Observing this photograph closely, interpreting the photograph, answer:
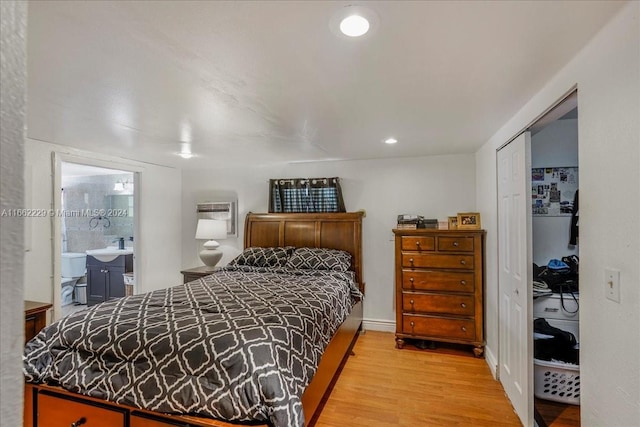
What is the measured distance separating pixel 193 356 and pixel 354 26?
173 cm

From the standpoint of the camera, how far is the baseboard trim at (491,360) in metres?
2.75

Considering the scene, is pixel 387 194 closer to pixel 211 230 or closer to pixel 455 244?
pixel 455 244

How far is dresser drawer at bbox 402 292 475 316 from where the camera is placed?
3.21m

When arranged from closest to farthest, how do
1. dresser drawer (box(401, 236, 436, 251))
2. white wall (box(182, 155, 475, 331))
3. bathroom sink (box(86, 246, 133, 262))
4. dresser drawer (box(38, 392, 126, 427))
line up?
dresser drawer (box(38, 392, 126, 427)), dresser drawer (box(401, 236, 436, 251)), white wall (box(182, 155, 475, 331)), bathroom sink (box(86, 246, 133, 262))

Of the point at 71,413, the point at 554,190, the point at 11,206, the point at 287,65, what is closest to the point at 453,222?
the point at 554,190

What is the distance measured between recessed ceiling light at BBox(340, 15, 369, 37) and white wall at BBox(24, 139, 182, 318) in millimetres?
3010

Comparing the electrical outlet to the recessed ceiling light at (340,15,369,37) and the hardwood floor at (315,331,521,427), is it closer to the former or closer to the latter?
the recessed ceiling light at (340,15,369,37)

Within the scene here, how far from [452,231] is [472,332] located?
3.36 feet

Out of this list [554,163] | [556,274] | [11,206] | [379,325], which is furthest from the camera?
[379,325]

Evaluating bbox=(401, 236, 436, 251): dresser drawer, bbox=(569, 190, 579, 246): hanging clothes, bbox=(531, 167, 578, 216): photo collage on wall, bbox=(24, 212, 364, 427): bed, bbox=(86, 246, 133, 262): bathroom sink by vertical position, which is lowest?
bbox=(24, 212, 364, 427): bed

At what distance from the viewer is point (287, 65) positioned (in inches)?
60.7

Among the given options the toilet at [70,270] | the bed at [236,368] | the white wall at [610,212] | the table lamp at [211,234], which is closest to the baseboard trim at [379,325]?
the bed at [236,368]

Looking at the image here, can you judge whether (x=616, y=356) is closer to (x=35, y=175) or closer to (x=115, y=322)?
(x=115, y=322)

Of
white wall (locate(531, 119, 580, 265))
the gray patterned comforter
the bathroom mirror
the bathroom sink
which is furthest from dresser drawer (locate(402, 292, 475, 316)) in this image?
the bathroom mirror
